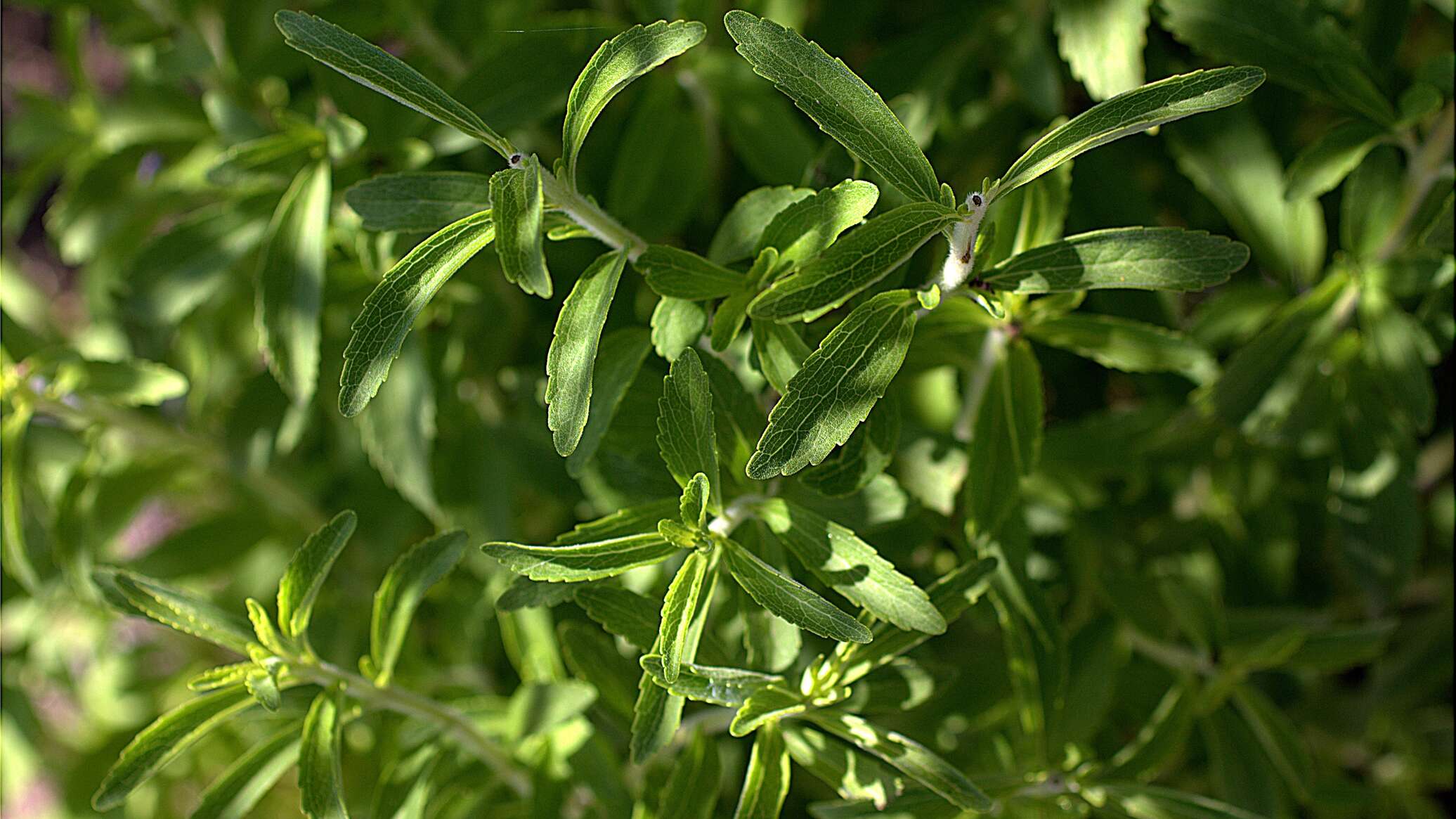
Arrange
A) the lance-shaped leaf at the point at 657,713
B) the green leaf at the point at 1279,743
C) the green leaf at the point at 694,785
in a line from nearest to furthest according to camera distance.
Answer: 1. the lance-shaped leaf at the point at 657,713
2. the green leaf at the point at 694,785
3. the green leaf at the point at 1279,743

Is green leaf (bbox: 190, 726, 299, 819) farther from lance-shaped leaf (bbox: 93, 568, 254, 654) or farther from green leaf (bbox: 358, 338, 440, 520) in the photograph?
green leaf (bbox: 358, 338, 440, 520)

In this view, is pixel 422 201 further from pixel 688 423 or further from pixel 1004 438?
pixel 1004 438

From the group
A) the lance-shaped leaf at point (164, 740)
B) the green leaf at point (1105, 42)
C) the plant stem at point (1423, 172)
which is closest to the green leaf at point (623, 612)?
the lance-shaped leaf at point (164, 740)

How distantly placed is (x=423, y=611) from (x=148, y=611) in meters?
0.53

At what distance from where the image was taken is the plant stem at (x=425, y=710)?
2.05 ft

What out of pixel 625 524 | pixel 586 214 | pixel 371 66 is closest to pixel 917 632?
pixel 625 524

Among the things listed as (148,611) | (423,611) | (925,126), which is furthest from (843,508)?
(423,611)

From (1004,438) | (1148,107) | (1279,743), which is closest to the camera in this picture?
(1148,107)

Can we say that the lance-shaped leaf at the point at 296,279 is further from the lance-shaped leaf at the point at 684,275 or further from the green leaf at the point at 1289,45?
the green leaf at the point at 1289,45

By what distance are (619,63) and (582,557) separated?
8.9 inches

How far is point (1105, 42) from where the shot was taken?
72cm

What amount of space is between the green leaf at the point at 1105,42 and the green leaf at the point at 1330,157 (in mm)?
117

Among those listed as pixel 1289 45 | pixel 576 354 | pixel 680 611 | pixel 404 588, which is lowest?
pixel 404 588

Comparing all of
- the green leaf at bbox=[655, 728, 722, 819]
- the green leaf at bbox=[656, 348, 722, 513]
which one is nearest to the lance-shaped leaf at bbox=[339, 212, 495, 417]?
the green leaf at bbox=[656, 348, 722, 513]
